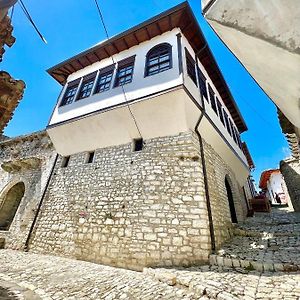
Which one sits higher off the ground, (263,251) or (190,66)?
(190,66)

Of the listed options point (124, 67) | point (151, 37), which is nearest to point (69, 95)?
point (124, 67)

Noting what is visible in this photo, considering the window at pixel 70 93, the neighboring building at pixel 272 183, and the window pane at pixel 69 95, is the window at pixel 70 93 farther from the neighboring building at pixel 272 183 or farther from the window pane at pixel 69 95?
the neighboring building at pixel 272 183

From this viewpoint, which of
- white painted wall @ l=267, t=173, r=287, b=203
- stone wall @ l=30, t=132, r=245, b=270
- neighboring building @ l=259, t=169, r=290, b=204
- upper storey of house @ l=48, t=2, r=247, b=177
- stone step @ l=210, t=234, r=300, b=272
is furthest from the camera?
white painted wall @ l=267, t=173, r=287, b=203

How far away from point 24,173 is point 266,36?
11.8 meters

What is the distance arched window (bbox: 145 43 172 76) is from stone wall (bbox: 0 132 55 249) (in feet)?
20.6

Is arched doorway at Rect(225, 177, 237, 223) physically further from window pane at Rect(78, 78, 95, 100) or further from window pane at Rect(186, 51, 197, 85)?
window pane at Rect(78, 78, 95, 100)

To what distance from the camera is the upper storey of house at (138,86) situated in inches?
232

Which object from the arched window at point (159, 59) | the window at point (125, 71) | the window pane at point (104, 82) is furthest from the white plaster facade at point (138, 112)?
the window pane at point (104, 82)

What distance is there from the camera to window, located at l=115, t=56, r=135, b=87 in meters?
6.96

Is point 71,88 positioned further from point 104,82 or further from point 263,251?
point 263,251

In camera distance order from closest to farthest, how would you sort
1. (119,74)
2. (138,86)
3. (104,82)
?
(138,86) < (119,74) < (104,82)

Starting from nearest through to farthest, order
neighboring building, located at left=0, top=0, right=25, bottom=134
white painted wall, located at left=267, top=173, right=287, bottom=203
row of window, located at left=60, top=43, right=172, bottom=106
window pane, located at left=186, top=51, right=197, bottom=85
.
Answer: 1. neighboring building, located at left=0, top=0, right=25, bottom=134
2. row of window, located at left=60, top=43, right=172, bottom=106
3. window pane, located at left=186, top=51, right=197, bottom=85
4. white painted wall, located at left=267, top=173, right=287, bottom=203

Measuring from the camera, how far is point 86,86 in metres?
8.13

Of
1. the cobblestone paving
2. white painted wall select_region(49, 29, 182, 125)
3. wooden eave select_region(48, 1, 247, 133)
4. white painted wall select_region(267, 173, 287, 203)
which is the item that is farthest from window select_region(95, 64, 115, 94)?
white painted wall select_region(267, 173, 287, 203)
